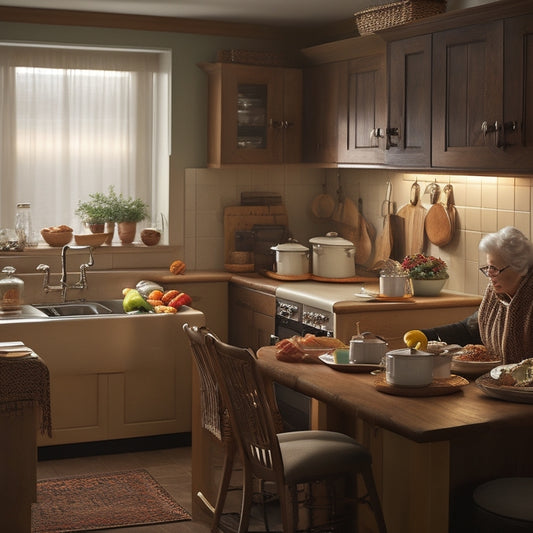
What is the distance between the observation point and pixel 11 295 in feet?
17.6

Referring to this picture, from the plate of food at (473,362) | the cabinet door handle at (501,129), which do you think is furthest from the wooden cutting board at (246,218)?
the plate of food at (473,362)

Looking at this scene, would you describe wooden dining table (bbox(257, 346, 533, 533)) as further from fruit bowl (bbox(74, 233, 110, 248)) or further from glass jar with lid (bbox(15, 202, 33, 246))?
glass jar with lid (bbox(15, 202, 33, 246))

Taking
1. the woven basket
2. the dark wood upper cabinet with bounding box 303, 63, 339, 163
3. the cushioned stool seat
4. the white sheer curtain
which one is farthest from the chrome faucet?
the cushioned stool seat

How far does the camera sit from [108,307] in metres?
5.86

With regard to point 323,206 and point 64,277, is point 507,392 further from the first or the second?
point 323,206

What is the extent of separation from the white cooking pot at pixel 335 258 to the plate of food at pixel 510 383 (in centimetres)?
237

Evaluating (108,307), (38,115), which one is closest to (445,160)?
(108,307)

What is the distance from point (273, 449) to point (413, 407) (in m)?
0.53

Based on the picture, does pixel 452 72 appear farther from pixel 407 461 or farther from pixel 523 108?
pixel 407 461

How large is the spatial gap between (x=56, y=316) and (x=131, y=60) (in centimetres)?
184

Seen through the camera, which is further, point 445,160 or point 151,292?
point 151,292

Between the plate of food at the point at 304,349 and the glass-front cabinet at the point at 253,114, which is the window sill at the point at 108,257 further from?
the plate of food at the point at 304,349

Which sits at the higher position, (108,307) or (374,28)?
(374,28)

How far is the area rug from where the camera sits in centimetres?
434
